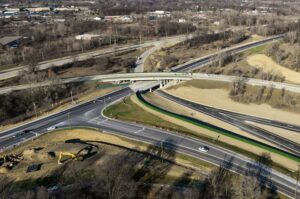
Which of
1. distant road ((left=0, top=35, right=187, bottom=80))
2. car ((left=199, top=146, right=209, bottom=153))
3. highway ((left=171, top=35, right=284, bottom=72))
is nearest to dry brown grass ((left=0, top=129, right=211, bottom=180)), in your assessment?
car ((left=199, top=146, right=209, bottom=153))

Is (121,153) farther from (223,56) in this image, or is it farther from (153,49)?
(153,49)

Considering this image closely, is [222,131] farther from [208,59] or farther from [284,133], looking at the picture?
[208,59]

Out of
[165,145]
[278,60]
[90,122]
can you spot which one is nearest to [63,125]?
[90,122]

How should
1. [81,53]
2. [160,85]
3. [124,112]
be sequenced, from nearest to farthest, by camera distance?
[124,112]
[160,85]
[81,53]

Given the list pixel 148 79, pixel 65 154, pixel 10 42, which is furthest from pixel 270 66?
pixel 10 42

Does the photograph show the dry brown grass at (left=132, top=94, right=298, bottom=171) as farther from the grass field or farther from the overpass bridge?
the overpass bridge

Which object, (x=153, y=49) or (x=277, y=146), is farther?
(x=153, y=49)
